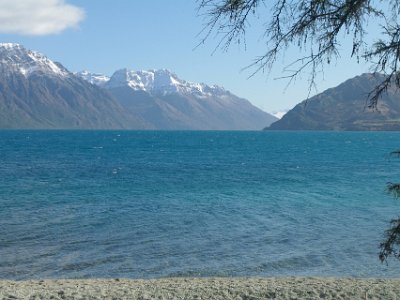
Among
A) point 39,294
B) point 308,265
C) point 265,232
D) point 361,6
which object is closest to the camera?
point 361,6

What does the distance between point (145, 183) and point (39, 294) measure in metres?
40.3

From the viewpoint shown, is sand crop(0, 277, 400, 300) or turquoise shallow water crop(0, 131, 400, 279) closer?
sand crop(0, 277, 400, 300)

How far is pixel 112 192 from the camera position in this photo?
47.5 meters

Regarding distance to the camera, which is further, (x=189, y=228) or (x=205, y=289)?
(x=189, y=228)

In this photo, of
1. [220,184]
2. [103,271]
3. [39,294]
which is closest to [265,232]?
[103,271]

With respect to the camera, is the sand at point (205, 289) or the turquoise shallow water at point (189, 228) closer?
the sand at point (205, 289)

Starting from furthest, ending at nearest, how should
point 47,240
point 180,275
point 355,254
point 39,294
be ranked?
point 47,240 < point 355,254 < point 180,275 < point 39,294

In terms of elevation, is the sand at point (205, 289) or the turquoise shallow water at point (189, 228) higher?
the sand at point (205, 289)

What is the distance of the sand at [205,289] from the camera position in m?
15.3

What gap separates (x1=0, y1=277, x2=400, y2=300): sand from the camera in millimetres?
15289

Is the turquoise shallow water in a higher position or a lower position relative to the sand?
lower

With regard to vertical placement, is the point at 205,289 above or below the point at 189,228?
above

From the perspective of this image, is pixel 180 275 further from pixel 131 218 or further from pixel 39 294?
pixel 131 218

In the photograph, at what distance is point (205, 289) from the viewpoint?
16.3 meters
